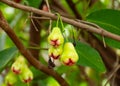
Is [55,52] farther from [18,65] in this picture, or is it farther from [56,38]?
[18,65]

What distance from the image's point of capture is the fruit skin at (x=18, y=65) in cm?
100

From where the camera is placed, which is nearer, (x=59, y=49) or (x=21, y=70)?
(x=59, y=49)

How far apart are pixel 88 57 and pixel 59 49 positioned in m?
0.20

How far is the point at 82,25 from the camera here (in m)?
0.81

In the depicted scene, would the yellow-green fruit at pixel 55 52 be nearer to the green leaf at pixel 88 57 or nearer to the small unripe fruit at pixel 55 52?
the small unripe fruit at pixel 55 52

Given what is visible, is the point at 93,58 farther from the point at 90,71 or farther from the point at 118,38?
the point at 90,71

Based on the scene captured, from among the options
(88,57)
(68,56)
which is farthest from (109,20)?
(68,56)

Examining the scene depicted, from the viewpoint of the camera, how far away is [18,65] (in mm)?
1008

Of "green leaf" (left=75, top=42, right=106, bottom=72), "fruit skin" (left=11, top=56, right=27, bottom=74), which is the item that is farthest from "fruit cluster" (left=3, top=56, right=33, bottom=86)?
"green leaf" (left=75, top=42, right=106, bottom=72)

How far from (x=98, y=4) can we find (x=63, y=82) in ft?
1.98

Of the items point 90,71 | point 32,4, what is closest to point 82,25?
point 32,4

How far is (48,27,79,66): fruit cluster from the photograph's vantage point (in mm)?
834

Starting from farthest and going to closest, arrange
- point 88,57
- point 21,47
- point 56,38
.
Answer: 1. point 88,57
2. point 21,47
3. point 56,38

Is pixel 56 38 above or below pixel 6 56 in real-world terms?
above
